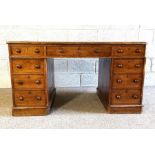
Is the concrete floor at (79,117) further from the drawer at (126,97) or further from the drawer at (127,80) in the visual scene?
the drawer at (127,80)

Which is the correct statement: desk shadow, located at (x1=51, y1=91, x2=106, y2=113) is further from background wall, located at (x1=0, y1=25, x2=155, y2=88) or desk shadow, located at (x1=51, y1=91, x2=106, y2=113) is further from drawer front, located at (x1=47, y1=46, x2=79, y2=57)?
drawer front, located at (x1=47, y1=46, x2=79, y2=57)

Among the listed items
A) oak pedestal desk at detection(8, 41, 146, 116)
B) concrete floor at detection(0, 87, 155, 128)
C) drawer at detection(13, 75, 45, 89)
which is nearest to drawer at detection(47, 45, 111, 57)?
oak pedestal desk at detection(8, 41, 146, 116)

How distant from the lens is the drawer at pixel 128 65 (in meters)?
2.53

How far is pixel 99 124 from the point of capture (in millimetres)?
2393

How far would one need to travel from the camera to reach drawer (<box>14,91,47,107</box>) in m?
2.56

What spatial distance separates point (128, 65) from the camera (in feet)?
8.36

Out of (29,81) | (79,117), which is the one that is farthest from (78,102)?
(29,81)

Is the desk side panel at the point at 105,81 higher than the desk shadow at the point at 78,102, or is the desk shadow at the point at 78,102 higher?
the desk side panel at the point at 105,81

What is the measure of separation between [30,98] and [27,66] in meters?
0.37

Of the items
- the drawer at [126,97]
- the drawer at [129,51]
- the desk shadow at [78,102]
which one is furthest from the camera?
the desk shadow at [78,102]

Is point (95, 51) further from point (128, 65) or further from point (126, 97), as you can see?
point (126, 97)
